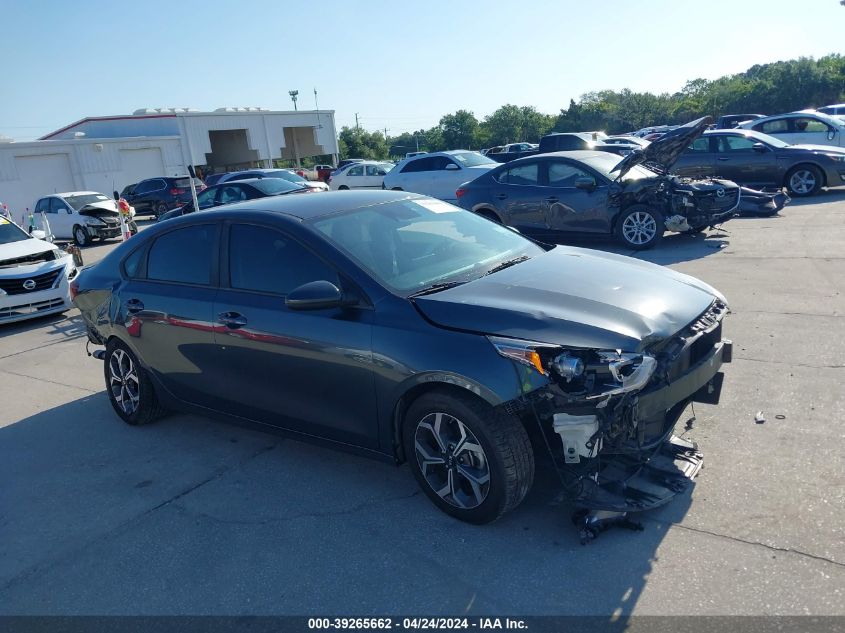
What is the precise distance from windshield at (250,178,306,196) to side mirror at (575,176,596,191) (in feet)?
24.2

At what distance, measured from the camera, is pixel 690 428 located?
4332 millimetres

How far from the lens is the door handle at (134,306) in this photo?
525 centimetres

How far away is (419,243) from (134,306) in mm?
2378

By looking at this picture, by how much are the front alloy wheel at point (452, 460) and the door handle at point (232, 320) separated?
1.48 metres

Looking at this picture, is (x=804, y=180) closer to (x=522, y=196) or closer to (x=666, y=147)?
(x=666, y=147)

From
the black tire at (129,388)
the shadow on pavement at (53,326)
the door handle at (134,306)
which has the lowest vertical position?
the shadow on pavement at (53,326)

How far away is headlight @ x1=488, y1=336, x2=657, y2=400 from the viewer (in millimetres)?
3256

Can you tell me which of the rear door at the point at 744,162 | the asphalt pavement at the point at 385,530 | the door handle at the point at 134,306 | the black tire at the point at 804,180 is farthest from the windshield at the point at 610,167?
the door handle at the point at 134,306

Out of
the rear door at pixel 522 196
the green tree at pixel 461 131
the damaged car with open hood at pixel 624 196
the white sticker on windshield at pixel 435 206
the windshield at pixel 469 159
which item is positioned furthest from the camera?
the green tree at pixel 461 131

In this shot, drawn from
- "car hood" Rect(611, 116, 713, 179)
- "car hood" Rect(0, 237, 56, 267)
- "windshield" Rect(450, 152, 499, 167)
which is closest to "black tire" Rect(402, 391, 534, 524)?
"car hood" Rect(611, 116, 713, 179)

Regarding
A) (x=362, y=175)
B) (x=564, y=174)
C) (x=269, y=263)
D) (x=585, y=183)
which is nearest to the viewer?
(x=269, y=263)

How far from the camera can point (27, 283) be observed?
1022 cm

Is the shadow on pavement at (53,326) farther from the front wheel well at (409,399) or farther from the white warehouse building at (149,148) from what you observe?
the white warehouse building at (149,148)

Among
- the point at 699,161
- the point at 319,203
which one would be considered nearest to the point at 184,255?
the point at 319,203
